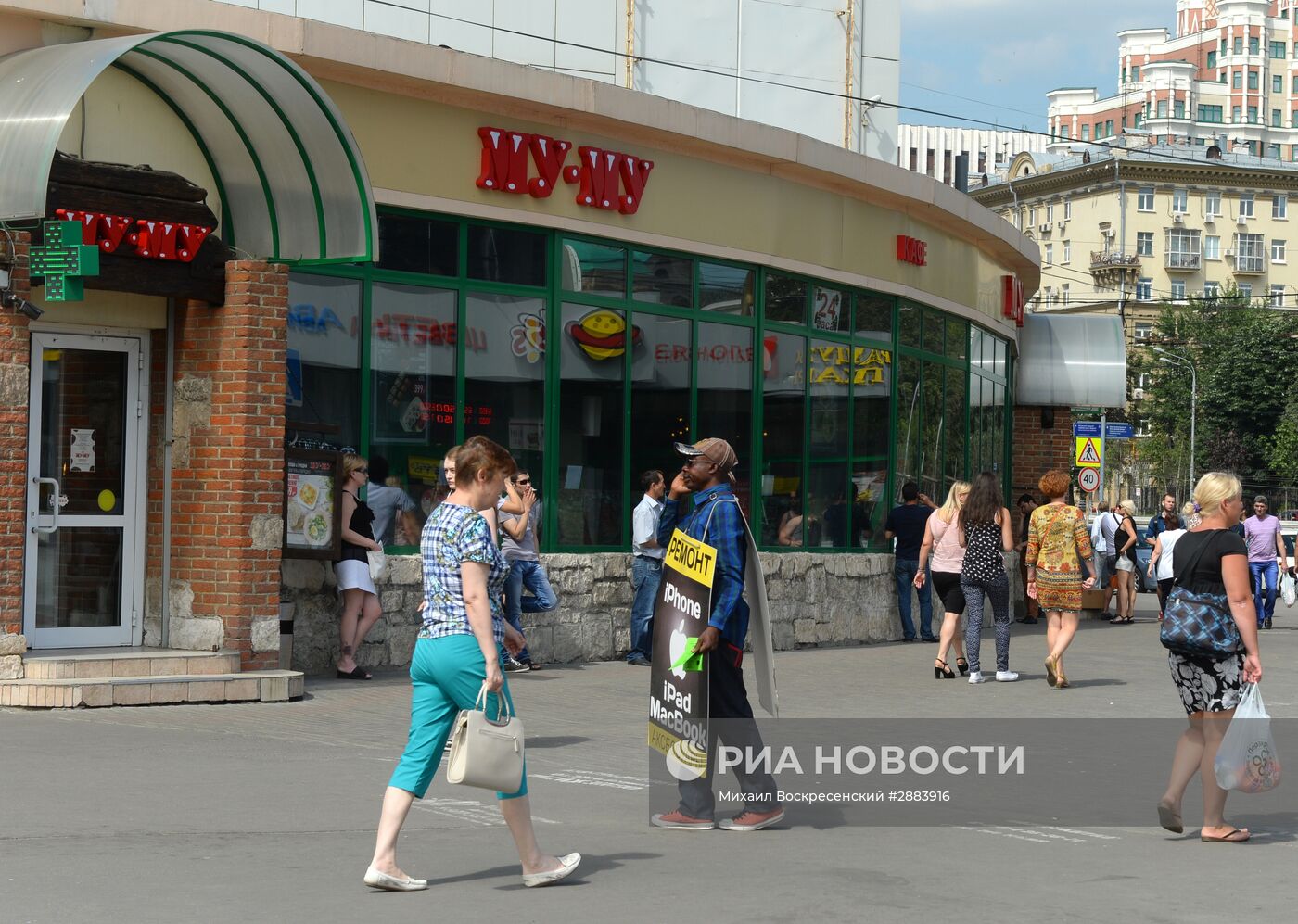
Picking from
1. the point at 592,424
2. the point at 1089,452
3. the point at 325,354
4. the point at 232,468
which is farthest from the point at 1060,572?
the point at 1089,452

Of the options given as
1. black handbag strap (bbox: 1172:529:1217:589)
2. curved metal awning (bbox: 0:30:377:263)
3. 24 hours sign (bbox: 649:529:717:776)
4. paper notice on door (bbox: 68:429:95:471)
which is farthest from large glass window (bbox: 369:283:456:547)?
black handbag strap (bbox: 1172:529:1217:589)

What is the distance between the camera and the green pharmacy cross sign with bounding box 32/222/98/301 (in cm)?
1132

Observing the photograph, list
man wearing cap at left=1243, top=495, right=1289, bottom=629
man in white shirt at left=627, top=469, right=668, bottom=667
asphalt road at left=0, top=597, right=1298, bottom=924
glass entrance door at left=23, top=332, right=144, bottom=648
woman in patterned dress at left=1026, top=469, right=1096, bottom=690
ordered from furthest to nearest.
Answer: man wearing cap at left=1243, top=495, right=1289, bottom=629, man in white shirt at left=627, top=469, right=668, bottom=667, woman in patterned dress at left=1026, top=469, right=1096, bottom=690, glass entrance door at left=23, top=332, right=144, bottom=648, asphalt road at left=0, top=597, right=1298, bottom=924

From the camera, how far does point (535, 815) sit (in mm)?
8273

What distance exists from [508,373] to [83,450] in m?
4.15

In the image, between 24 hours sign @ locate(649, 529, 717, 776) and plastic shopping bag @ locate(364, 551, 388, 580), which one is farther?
plastic shopping bag @ locate(364, 551, 388, 580)

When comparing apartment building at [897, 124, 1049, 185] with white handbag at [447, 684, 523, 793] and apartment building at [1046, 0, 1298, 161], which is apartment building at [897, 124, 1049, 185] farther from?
white handbag at [447, 684, 523, 793]

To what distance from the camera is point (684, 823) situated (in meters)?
8.01

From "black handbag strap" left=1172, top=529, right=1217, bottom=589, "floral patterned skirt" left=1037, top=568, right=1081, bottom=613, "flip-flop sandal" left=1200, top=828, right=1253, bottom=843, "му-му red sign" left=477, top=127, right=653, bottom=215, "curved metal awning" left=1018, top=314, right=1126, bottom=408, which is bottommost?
"flip-flop sandal" left=1200, top=828, right=1253, bottom=843

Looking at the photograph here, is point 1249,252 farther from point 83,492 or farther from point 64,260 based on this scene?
point 64,260

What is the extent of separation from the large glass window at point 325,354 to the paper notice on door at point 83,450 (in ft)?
5.51

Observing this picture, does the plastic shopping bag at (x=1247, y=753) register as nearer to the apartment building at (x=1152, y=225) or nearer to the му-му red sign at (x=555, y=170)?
the му-му red sign at (x=555, y=170)

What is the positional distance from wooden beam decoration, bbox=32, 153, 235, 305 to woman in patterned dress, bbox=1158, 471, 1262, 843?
23.3ft

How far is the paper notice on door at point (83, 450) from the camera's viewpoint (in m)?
12.5
